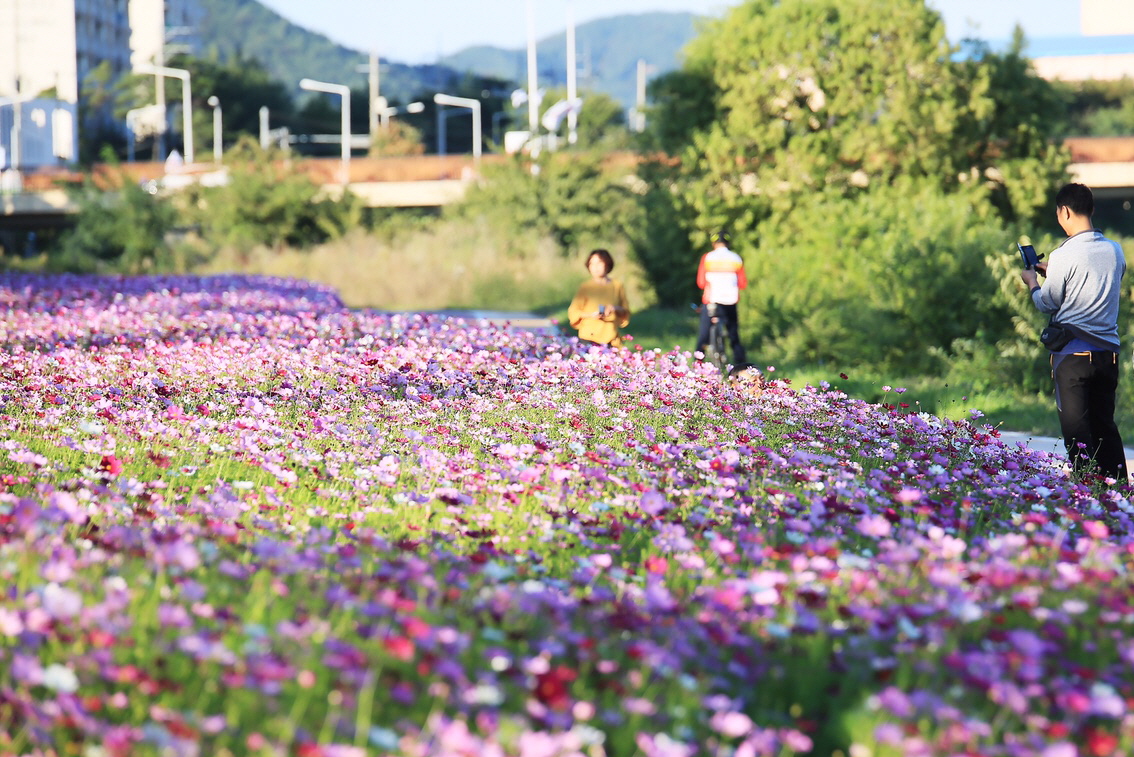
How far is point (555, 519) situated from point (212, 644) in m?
2.24

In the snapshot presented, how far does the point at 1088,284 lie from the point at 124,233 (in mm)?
39658

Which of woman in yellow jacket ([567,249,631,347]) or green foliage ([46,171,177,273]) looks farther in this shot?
green foliage ([46,171,177,273])

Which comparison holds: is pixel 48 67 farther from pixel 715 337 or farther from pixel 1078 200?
pixel 1078 200

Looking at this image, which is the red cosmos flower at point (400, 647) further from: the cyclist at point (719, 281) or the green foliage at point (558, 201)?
the green foliage at point (558, 201)

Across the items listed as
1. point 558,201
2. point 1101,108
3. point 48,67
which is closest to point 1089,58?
point 1101,108

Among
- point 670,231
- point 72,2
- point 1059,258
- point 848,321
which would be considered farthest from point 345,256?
point 72,2

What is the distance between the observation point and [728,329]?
14953mm

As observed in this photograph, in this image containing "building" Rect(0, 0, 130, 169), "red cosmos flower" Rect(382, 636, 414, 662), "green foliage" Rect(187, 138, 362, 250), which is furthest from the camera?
"building" Rect(0, 0, 130, 169)

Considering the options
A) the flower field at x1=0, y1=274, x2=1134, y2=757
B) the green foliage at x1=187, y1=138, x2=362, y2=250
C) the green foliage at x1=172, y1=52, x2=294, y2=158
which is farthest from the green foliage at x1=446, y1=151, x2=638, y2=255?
the green foliage at x1=172, y1=52, x2=294, y2=158

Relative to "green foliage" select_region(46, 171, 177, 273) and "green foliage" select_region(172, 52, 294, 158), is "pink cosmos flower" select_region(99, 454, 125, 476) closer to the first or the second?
"green foliage" select_region(46, 171, 177, 273)

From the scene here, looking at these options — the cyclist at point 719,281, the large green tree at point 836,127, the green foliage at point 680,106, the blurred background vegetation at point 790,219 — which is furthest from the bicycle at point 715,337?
the green foliage at point 680,106

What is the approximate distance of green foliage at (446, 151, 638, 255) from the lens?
1537 inches

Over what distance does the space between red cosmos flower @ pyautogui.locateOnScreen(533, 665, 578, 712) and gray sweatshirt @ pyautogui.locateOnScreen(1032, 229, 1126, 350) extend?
481cm

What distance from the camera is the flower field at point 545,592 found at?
111 inches
